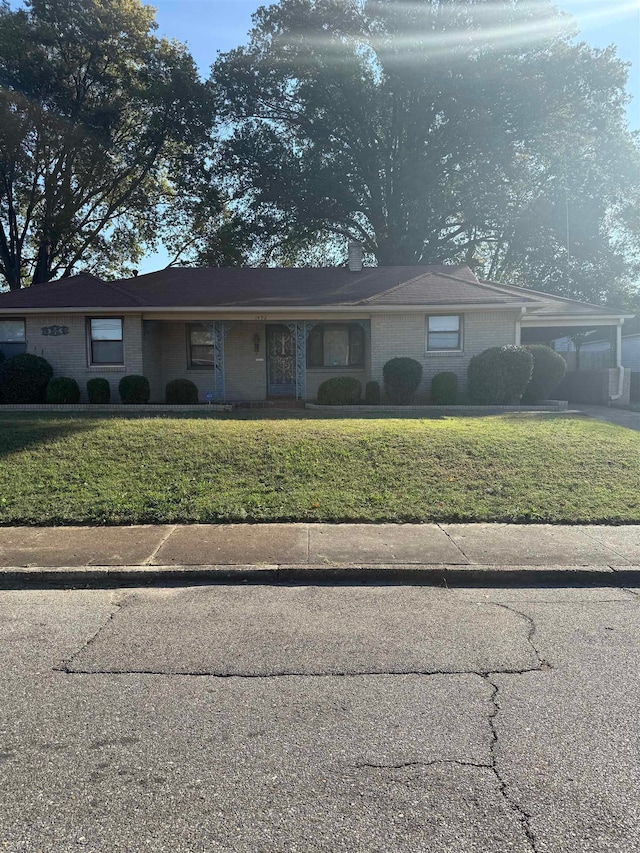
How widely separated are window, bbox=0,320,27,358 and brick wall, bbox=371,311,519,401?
9.96 m

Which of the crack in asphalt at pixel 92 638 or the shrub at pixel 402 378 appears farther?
the shrub at pixel 402 378

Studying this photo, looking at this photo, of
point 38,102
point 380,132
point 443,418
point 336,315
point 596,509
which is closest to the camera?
point 596,509

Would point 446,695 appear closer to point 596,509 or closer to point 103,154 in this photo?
point 596,509

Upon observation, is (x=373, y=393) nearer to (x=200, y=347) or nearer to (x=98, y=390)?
(x=200, y=347)

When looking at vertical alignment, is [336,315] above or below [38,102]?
below

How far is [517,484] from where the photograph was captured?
782 centimetres

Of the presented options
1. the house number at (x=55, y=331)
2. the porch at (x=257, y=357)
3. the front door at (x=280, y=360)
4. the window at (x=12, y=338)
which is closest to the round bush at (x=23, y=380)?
the house number at (x=55, y=331)

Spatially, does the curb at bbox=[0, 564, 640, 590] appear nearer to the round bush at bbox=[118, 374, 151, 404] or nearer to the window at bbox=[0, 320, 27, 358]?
the round bush at bbox=[118, 374, 151, 404]

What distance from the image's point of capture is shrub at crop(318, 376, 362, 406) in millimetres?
14773

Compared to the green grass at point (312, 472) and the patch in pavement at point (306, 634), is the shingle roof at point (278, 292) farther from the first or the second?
the patch in pavement at point (306, 634)

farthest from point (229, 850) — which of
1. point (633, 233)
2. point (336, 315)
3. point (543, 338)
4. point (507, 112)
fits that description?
point (633, 233)

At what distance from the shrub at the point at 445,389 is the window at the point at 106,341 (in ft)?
28.7

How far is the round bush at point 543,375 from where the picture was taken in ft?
49.7

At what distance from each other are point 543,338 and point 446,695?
20.3 m
